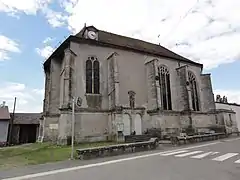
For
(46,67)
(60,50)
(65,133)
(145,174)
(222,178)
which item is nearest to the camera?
(222,178)

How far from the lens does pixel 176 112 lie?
78.8ft

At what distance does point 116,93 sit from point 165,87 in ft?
27.7

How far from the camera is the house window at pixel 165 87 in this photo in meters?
24.8

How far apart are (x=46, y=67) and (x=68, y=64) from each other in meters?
9.98

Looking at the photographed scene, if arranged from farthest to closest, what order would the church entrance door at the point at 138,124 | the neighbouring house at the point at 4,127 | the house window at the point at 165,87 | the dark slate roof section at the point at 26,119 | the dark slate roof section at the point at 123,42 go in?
the dark slate roof section at the point at 26,119
the neighbouring house at the point at 4,127
the house window at the point at 165,87
the dark slate roof section at the point at 123,42
the church entrance door at the point at 138,124

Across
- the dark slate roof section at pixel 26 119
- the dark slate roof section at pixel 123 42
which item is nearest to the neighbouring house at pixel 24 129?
the dark slate roof section at pixel 26 119

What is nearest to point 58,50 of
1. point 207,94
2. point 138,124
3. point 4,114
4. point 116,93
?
point 116,93

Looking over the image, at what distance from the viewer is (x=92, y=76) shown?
2088 centimetres

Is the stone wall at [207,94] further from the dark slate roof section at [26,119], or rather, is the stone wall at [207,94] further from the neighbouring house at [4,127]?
the neighbouring house at [4,127]

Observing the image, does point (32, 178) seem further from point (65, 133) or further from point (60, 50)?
point (60, 50)

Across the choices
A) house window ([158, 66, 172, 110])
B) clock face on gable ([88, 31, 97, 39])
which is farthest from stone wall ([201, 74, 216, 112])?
→ clock face on gable ([88, 31, 97, 39])

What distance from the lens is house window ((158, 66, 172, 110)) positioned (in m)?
24.8

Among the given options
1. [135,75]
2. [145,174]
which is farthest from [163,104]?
[145,174]

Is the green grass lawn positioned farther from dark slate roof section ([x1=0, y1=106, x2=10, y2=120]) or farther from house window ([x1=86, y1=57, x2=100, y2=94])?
dark slate roof section ([x1=0, y1=106, x2=10, y2=120])
